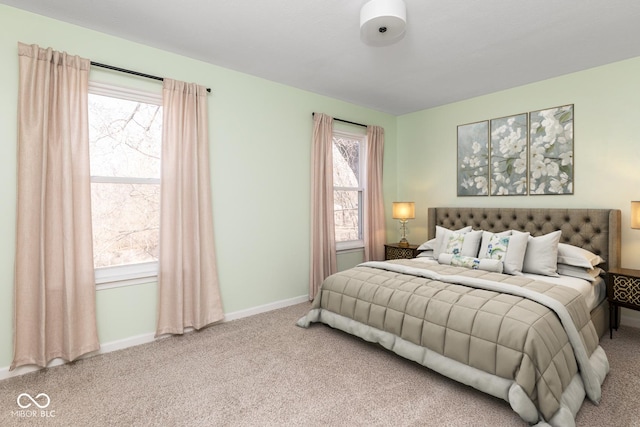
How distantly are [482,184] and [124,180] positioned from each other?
3.68m

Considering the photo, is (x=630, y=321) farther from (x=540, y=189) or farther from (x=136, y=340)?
(x=136, y=340)

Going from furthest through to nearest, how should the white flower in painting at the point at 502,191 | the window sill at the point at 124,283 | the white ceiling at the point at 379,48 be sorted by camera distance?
the white flower in painting at the point at 502,191
the window sill at the point at 124,283
the white ceiling at the point at 379,48

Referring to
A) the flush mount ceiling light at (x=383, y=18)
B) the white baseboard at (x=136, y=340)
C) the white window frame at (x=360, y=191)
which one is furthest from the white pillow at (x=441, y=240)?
the flush mount ceiling light at (x=383, y=18)

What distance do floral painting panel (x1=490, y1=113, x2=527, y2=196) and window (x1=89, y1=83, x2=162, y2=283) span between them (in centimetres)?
347

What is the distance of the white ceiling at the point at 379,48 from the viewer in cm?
218

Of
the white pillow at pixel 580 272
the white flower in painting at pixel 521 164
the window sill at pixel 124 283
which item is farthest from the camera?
the white flower in painting at pixel 521 164

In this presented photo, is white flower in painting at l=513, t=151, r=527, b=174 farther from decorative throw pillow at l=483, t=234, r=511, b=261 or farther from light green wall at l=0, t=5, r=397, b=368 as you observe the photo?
light green wall at l=0, t=5, r=397, b=368

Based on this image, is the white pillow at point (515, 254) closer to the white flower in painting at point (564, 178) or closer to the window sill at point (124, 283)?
the white flower in painting at point (564, 178)

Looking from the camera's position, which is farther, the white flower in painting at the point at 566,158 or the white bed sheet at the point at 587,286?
the white flower in painting at the point at 566,158

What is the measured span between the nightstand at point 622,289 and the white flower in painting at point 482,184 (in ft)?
4.73

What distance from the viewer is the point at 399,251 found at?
13.8ft

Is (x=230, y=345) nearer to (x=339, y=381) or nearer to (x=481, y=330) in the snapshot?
(x=339, y=381)

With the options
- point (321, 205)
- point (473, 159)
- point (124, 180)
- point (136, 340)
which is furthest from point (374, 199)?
point (136, 340)

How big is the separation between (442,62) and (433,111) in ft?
4.79
